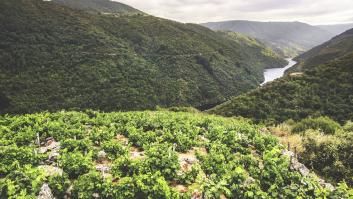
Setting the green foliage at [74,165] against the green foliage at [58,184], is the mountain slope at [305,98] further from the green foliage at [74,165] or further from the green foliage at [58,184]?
the green foliage at [58,184]

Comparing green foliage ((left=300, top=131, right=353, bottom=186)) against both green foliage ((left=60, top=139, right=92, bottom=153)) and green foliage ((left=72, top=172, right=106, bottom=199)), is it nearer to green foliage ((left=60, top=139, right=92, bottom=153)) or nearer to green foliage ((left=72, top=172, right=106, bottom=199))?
green foliage ((left=72, top=172, right=106, bottom=199))

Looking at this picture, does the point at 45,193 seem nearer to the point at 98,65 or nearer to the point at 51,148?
the point at 51,148

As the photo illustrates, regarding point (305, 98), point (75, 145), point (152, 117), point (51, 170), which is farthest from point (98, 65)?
point (51, 170)

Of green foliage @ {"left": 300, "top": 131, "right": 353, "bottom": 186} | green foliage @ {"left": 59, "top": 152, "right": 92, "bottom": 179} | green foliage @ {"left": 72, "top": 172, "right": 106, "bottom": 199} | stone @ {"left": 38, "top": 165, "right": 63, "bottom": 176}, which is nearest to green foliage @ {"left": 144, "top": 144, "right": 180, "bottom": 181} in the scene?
green foliage @ {"left": 72, "top": 172, "right": 106, "bottom": 199}

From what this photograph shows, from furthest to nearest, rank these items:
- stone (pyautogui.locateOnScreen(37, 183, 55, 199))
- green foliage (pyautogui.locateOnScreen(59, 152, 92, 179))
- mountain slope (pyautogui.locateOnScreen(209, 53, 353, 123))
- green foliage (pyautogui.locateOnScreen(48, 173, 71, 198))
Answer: mountain slope (pyautogui.locateOnScreen(209, 53, 353, 123)) → green foliage (pyautogui.locateOnScreen(59, 152, 92, 179)) → green foliage (pyautogui.locateOnScreen(48, 173, 71, 198)) → stone (pyautogui.locateOnScreen(37, 183, 55, 199))

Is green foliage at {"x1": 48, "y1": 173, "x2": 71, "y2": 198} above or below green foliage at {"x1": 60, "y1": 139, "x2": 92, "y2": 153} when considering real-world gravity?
above

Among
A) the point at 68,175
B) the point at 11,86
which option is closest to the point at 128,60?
the point at 11,86
